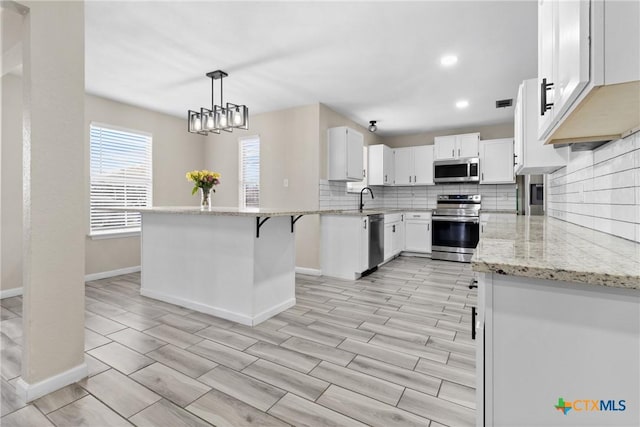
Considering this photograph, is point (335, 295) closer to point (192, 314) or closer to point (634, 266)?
point (192, 314)

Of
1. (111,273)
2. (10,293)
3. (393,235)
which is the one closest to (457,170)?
A: (393,235)

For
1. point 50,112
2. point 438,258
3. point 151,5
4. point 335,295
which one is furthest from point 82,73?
point 438,258

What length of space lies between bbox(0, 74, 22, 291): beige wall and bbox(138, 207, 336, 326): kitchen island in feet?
4.93

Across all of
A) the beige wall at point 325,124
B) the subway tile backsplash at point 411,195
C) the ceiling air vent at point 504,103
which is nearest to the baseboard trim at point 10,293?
the subway tile backsplash at point 411,195

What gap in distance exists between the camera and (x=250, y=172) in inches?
205

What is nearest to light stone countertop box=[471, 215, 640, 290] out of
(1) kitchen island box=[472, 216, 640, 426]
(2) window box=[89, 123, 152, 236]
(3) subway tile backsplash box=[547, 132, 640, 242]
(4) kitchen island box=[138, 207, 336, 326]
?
(1) kitchen island box=[472, 216, 640, 426]

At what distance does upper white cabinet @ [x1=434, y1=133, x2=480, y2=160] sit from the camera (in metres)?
5.43

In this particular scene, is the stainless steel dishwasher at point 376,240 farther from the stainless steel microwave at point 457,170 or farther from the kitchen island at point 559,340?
the kitchen island at point 559,340

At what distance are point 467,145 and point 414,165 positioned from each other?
975 millimetres

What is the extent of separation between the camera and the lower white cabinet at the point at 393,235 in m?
5.03

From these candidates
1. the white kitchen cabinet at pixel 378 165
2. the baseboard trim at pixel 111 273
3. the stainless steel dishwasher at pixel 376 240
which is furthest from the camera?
the white kitchen cabinet at pixel 378 165

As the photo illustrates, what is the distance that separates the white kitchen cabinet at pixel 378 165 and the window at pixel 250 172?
211 cm

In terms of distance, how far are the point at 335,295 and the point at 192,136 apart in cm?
377

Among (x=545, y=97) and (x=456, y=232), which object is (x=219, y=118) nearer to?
(x=545, y=97)
